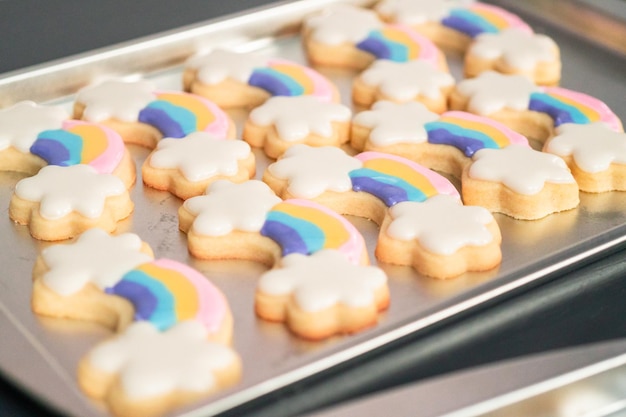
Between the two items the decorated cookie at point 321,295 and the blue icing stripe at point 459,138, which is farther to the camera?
the blue icing stripe at point 459,138

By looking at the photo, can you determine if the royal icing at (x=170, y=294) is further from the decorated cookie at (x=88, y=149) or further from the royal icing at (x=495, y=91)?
the royal icing at (x=495, y=91)

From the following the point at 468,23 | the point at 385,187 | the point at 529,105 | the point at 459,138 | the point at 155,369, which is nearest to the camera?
the point at 155,369

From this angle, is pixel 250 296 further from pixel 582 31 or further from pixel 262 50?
pixel 582 31

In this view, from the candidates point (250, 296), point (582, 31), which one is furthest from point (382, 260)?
point (582, 31)

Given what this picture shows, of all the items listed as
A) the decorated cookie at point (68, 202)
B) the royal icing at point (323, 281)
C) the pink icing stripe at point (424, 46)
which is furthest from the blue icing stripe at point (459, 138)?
the decorated cookie at point (68, 202)

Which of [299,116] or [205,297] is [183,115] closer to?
[299,116]

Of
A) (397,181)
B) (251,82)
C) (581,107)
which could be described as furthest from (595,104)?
(251,82)
